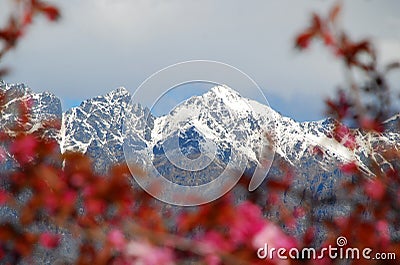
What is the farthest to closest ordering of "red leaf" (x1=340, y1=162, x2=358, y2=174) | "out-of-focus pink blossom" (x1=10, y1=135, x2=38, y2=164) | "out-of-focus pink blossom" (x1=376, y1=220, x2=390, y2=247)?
1. "red leaf" (x1=340, y1=162, x2=358, y2=174)
2. "out-of-focus pink blossom" (x1=376, y1=220, x2=390, y2=247)
3. "out-of-focus pink blossom" (x1=10, y1=135, x2=38, y2=164)

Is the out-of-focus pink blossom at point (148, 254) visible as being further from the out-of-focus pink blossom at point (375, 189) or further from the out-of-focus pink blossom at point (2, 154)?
the out-of-focus pink blossom at point (2, 154)

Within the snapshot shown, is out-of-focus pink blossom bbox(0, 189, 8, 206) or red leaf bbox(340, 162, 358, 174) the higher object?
red leaf bbox(340, 162, 358, 174)

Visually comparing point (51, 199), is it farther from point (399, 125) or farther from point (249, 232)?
point (399, 125)

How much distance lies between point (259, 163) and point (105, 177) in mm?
2315

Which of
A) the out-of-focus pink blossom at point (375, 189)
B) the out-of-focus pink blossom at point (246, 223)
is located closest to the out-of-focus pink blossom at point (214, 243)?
the out-of-focus pink blossom at point (246, 223)

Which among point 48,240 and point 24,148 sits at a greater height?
point 24,148

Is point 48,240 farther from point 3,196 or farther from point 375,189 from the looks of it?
point 375,189

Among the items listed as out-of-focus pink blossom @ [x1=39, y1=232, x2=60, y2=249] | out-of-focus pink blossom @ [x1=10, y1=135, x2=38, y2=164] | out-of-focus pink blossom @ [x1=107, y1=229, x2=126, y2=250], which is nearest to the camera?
out-of-focus pink blossom @ [x1=107, y1=229, x2=126, y2=250]

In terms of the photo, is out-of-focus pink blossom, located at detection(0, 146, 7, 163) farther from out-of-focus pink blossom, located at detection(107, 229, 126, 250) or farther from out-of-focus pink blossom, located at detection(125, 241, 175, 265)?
out-of-focus pink blossom, located at detection(125, 241, 175, 265)

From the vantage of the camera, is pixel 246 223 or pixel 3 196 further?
pixel 3 196

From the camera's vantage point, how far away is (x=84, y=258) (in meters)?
4.54

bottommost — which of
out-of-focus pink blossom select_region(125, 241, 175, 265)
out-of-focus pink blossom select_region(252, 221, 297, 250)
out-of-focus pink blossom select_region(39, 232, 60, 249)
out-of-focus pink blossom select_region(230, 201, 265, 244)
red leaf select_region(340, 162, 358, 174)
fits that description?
out-of-focus pink blossom select_region(125, 241, 175, 265)

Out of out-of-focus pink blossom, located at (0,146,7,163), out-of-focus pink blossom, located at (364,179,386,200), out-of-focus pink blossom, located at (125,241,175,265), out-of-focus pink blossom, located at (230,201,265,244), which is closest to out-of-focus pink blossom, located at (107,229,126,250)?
out-of-focus pink blossom, located at (125,241,175,265)

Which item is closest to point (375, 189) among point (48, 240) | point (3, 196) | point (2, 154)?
A: point (48, 240)
